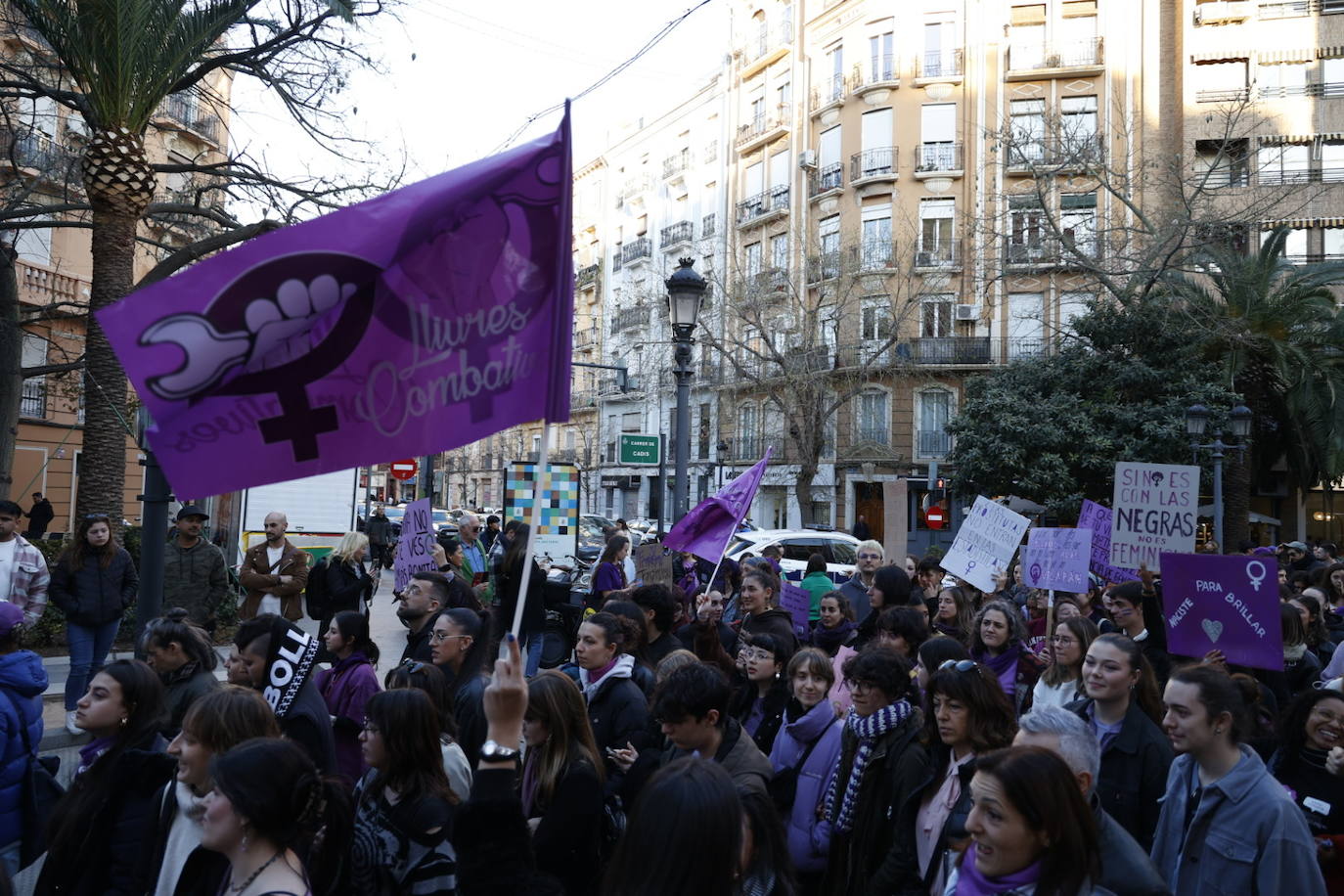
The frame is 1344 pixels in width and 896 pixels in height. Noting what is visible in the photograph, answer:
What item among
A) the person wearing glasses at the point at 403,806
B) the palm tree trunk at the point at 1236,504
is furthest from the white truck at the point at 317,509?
the palm tree trunk at the point at 1236,504

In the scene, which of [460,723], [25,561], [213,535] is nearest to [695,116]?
[213,535]

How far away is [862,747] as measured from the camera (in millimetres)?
4410

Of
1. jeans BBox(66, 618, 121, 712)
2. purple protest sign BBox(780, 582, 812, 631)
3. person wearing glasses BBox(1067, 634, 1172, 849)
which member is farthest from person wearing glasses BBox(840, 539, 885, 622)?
jeans BBox(66, 618, 121, 712)

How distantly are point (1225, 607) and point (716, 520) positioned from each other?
5.11 metres

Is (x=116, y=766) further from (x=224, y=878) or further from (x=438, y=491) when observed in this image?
(x=438, y=491)

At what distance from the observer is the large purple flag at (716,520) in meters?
9.91

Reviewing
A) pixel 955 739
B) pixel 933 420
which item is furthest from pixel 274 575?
pixel 933 420

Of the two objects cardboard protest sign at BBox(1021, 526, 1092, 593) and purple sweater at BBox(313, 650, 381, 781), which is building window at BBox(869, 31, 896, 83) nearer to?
cardboard protest sign at BBox(1021, 526, 1092, 593)

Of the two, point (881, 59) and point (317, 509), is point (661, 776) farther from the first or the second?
point (881, 59)

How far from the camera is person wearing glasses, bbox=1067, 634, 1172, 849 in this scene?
4.39 meters

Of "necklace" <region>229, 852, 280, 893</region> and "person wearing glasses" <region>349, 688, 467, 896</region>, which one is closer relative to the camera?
"necklace" <region>229, 852, 280, 893</region>

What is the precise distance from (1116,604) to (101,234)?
37.4ft

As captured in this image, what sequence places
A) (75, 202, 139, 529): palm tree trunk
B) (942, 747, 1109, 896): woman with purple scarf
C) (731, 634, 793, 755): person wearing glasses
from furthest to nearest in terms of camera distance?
(75, 202, 139, 529): palm tree trunk
(731, 634, 793, 755): person wearing glasses
(942, 747, 1109, 896): woman with purple scarf

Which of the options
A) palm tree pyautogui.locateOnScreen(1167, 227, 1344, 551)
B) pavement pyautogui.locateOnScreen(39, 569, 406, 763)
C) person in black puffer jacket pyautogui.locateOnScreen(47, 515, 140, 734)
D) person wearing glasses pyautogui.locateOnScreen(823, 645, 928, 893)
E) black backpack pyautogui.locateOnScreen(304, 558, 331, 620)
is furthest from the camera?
palm tree pyautogui.locateOnScreen(1167, 227, 1344, 551)
